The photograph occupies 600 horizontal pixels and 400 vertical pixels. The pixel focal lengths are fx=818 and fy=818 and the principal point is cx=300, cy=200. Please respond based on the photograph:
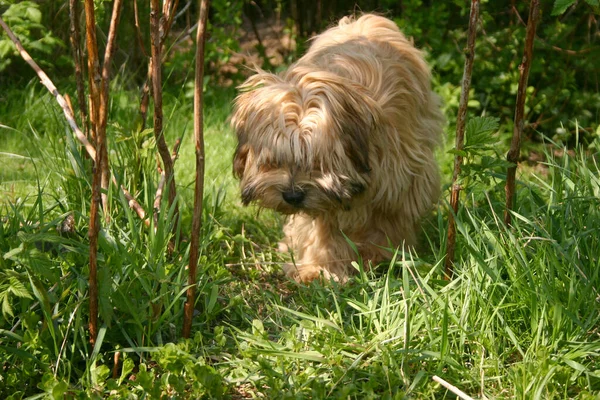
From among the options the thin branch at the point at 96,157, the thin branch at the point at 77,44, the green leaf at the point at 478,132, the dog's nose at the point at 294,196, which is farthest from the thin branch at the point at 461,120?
the thin branch at the point at 77,44

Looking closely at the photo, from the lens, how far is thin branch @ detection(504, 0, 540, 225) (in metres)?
2.50

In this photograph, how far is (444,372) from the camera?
2520 millimetres

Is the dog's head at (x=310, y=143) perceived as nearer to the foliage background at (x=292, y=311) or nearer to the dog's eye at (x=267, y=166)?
the dog's eye at (x=267, y=166)

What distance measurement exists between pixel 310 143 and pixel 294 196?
21 centimetres

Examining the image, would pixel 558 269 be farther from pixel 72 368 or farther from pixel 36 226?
pixel 36 226

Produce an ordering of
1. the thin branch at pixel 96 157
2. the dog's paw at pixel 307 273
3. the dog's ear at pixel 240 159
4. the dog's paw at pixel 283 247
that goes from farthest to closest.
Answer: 1. the dog's paw at pixel 283 247
2. the dog's paw at pixel 307 273
3. the dog's ear at pixel 240 159
4. the thin branch at pixel 96 157

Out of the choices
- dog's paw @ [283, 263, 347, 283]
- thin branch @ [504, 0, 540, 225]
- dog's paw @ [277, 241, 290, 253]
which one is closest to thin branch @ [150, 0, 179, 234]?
dog's paw @ [283, 263, 347, 283]

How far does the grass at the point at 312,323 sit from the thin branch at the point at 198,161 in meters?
0.07

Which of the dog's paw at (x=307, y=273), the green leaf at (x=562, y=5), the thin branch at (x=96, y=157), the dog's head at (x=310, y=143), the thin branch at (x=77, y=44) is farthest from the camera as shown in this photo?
the dog's paw at (x=307, y=273)

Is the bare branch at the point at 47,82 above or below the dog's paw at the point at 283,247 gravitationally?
above

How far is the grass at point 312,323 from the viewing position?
2.43 m

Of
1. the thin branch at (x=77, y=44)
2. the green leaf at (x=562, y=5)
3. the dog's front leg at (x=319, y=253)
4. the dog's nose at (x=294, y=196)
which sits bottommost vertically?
the dog's front leg at (x=319, y=253)

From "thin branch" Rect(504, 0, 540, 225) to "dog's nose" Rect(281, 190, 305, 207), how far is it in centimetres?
76

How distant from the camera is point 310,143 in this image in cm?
310
